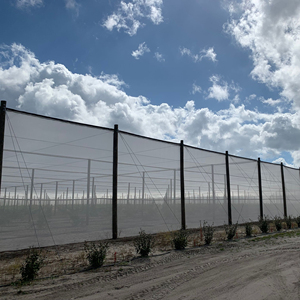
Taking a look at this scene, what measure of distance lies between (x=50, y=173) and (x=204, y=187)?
9739 mm

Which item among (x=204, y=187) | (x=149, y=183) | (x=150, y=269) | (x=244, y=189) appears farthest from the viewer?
A: (x=244, y=189)

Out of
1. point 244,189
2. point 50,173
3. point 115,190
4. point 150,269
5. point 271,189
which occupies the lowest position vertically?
point 150,269

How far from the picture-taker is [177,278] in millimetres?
6172

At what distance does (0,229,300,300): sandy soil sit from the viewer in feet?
16.8

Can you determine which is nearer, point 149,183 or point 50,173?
point 50,173

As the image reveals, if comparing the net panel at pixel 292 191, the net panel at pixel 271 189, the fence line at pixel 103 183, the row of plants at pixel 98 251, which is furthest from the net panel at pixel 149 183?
the net panel at pixel 292 191

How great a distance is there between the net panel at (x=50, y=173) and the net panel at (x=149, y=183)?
972 millimetres

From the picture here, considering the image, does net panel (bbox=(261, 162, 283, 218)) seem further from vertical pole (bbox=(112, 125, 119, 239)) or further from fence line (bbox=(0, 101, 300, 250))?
vertical pole (bbox=(112, 125, 119, 239))

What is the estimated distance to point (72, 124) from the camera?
11453 mm

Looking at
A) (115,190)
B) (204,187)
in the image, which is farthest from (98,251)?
(204,187)

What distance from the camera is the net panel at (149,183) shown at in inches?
523

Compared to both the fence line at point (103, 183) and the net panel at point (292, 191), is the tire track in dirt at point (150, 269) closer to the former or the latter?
the fence line at point (103, 183)

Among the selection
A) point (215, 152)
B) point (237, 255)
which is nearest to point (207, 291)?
point (237, 255)

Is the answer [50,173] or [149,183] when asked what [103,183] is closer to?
[149,183]
